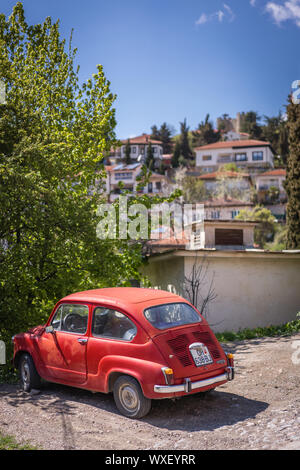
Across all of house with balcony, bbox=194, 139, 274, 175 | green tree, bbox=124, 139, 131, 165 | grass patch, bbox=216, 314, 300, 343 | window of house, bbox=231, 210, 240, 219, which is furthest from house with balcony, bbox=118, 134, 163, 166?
grass patch, bbox=216, 314, 300, 343

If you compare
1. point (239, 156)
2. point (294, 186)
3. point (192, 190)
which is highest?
point (239, 156)

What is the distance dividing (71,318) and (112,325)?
1.00m

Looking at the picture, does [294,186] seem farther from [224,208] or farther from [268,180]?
[268,180]

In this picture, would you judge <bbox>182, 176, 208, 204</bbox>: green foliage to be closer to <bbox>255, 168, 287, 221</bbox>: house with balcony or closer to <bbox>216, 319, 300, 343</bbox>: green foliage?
<bbox>255, 168, 287, 221</bbox>: house with balcony

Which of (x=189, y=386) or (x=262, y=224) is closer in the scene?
(x=189, y=386)

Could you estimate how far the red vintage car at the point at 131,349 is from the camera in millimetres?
6352

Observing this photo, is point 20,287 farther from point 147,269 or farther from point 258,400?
point 147,269

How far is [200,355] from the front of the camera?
667 cm

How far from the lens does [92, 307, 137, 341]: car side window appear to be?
6832mm

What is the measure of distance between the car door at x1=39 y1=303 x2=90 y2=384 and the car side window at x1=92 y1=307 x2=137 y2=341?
21cm

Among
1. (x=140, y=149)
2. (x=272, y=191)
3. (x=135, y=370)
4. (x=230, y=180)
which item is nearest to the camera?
(x=135, y=370)

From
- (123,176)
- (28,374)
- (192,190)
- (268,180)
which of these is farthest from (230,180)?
(28,374)
